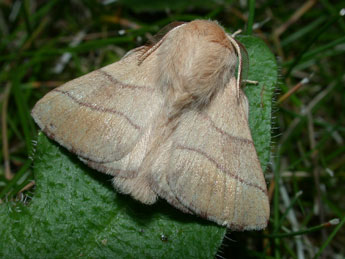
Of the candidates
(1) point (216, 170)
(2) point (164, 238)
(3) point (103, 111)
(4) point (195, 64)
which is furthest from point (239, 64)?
(2) point (164, 238)

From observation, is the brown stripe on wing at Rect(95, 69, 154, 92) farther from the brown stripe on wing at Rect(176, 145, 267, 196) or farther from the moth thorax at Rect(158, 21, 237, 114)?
the brown stripe on wing at Rect(176, 145, 267, 196)

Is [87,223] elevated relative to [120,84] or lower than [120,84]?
lower

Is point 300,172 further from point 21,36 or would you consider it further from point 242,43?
point 21,36

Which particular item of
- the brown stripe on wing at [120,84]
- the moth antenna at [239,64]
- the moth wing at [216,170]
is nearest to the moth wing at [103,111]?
the brown stripe on wing at [120,84]

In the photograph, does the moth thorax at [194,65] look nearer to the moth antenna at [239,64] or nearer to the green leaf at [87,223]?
the moth antenna at [239,64]

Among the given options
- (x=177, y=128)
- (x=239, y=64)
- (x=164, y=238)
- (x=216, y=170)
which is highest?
(x=239, y=64)

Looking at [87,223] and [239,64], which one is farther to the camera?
[239,64]

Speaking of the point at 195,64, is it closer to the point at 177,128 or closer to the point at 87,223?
the point at 177,128
